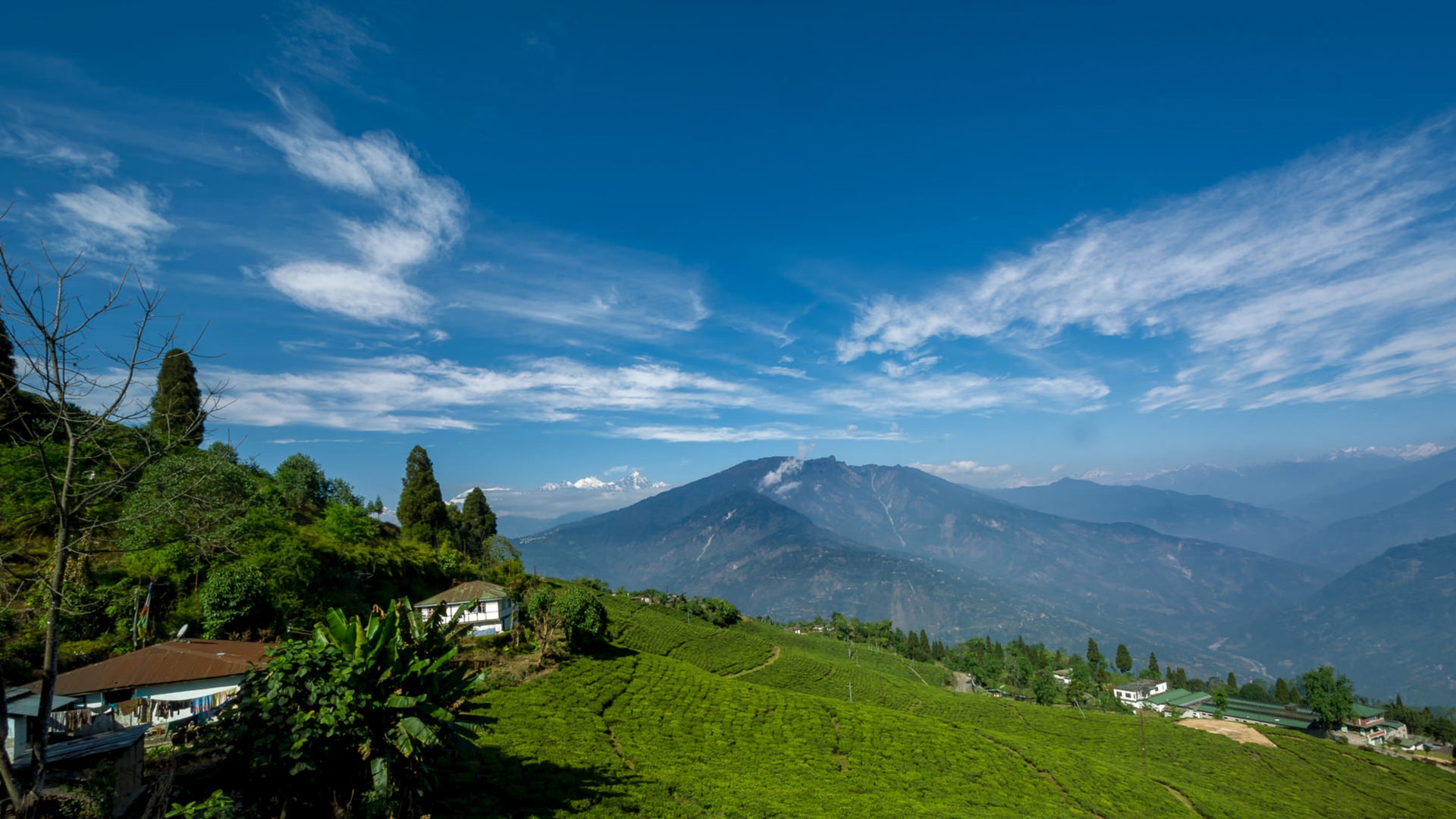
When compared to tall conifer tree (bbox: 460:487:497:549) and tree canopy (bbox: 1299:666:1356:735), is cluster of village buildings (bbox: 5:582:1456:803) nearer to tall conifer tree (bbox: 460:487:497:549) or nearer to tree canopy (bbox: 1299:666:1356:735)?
tall conifer tree (bbox: 460:487:497:549)

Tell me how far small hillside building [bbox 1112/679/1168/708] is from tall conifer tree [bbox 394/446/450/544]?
147954 millimetres

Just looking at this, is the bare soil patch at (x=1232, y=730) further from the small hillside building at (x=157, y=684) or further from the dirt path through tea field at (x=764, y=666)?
the small hillside building at (x=157, y=684)

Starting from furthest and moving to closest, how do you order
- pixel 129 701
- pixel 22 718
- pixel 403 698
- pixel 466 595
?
1. pixel 466 595
2. pixel 129 701
3. pixel 22 718
4. pixel 403 698

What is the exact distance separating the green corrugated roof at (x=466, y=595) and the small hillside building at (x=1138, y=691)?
143m

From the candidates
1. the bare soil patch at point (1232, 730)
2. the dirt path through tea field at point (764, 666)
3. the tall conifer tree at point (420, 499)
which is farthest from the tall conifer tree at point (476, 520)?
the bare soil patch at point (1232, 730)

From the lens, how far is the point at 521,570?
71.2 m

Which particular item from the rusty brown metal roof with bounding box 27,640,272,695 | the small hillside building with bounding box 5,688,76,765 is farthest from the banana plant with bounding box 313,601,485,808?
the rusty brown metal roof with bounding box 27,640,272,695

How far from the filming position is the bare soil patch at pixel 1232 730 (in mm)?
77812

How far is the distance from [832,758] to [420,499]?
60.3 metres

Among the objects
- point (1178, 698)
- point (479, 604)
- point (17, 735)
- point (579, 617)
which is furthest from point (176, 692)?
point (1178, 698)

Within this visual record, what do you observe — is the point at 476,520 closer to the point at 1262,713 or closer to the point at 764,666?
the point at 764,666

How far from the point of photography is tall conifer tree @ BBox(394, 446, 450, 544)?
239ft

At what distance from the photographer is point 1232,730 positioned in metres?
84.9

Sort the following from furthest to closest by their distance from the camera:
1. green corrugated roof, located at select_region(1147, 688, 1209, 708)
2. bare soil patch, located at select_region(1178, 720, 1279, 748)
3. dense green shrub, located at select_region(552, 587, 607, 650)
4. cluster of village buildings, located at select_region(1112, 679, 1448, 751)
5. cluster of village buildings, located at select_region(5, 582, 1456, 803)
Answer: green corrugated roof, located at select_region(1147, 688, 1209, 708), cluster of village buildings, located at select_region(1112, 679, 1448, 751), bare soil patch, located at select_region(1178, 720, 1279, 748), dense green shrub, located at select_region(552, 587, 607, 650), cluster of village buildings, located at select_region(5, 582, 1456, 803)
